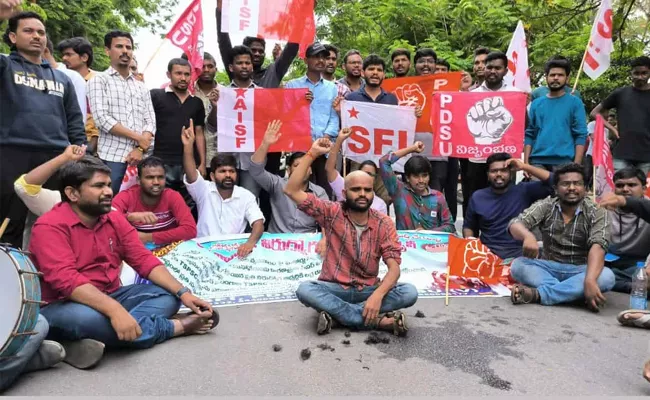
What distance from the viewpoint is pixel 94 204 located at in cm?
365

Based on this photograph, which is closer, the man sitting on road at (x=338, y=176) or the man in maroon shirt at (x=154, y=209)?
the man in maroon shirt at (x=154, y=209)

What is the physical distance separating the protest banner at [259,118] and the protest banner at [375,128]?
0.51 metres

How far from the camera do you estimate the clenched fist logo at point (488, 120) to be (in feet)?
21.9

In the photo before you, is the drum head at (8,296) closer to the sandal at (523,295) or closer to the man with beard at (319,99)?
the sandal at (523,295)

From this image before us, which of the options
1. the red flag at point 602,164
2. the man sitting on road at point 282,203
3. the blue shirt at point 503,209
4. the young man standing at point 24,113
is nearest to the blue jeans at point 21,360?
the young man standing at point 24,113

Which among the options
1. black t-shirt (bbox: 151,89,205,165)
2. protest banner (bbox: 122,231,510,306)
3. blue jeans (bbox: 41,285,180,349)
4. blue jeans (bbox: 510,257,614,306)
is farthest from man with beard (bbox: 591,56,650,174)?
blue jeans (bbox: 41,285,180,349)

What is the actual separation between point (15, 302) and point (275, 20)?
5.08 m

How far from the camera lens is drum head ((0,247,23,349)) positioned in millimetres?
2937

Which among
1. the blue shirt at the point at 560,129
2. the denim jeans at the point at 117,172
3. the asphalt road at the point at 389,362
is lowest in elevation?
the asphalt road at the point at 389,362

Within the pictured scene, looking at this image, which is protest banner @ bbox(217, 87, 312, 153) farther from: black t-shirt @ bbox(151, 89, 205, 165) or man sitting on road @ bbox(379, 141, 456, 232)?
man sitting on road @ bbox(379, 141, 456, 232)

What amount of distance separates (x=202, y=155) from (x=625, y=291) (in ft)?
15.3

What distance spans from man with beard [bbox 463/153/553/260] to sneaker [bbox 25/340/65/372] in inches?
170

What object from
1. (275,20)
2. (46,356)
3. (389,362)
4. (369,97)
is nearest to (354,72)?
(369,97)

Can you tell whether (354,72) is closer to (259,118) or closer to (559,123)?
(259,118)
